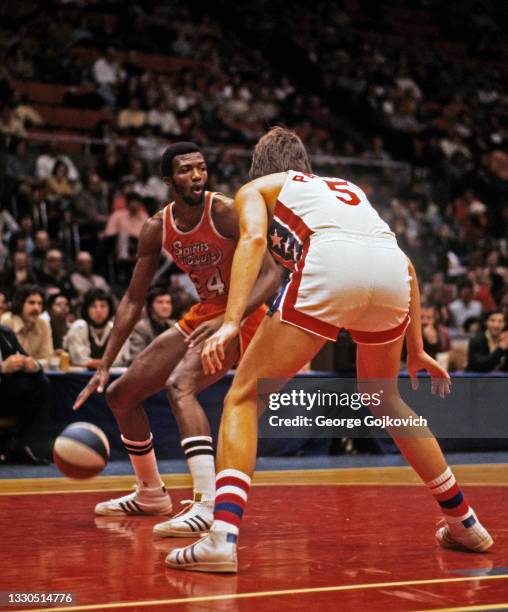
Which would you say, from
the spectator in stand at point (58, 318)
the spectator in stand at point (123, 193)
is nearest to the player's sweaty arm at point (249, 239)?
the spectator in stand at point (58, 318)

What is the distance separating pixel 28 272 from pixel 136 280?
603cm

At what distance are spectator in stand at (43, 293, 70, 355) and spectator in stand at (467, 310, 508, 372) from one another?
404cm

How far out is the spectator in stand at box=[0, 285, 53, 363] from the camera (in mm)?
9898

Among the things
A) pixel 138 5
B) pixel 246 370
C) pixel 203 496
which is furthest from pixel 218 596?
pixel 138 5

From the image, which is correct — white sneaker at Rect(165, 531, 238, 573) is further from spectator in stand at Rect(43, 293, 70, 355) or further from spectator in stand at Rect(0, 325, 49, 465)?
spectator in stand at Rect(43, 293, 70, 355)

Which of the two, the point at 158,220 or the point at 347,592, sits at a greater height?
the point at 158,220

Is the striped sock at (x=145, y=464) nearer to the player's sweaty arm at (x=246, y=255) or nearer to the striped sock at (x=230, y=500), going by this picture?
the striped sock at (x=230, y=500)

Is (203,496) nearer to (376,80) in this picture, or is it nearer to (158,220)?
(158,220)

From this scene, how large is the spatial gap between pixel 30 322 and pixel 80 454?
465cm

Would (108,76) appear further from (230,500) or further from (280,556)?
(230,500)

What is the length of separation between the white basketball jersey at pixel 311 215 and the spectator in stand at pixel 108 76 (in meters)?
12.3

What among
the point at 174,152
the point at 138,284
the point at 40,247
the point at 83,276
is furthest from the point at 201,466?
the point at 40,247

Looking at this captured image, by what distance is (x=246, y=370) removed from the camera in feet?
14.9

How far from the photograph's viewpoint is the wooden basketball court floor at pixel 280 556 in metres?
4.04
